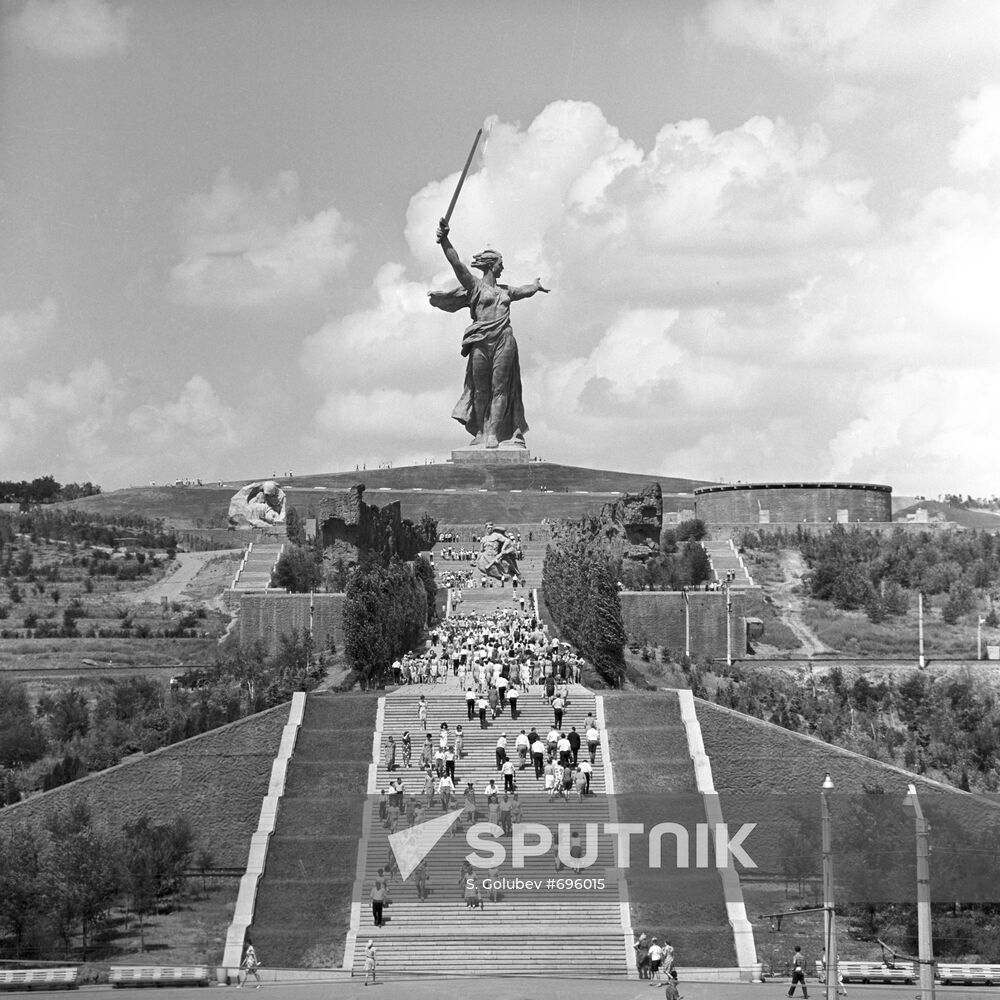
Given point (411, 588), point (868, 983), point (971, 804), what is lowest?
point (868, 983)

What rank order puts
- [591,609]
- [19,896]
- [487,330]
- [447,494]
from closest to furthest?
[19,896]
[591,609]
[487,330]
[447,494]

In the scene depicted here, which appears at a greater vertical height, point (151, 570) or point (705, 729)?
point (151, 570)

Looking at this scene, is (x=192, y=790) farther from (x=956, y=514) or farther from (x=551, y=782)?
(x=956, y=514)

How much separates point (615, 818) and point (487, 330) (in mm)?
39074

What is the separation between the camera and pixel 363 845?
32.8m

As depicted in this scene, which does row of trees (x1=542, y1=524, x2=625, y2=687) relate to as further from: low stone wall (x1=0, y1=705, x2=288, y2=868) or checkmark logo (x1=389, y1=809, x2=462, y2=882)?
checkmark logo (x1=389, y1=809, x2=462, y2=882)

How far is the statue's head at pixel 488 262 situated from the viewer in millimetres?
69688

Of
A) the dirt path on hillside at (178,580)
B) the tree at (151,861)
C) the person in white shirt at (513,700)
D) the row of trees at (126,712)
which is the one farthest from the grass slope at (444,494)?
the tree at (151,861)

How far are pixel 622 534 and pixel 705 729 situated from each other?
74.8ft

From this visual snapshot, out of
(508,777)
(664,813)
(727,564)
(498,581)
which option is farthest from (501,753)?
(727,564)

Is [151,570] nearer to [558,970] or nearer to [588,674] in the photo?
[588,674]

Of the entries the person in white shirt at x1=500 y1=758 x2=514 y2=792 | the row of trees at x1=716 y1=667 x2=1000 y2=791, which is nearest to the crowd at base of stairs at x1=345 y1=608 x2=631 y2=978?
the person in white shirt at x1=500 y1=758 x2=514 y2=792

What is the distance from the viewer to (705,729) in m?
37.7

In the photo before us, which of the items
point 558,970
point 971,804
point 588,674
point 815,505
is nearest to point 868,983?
point 558,970
